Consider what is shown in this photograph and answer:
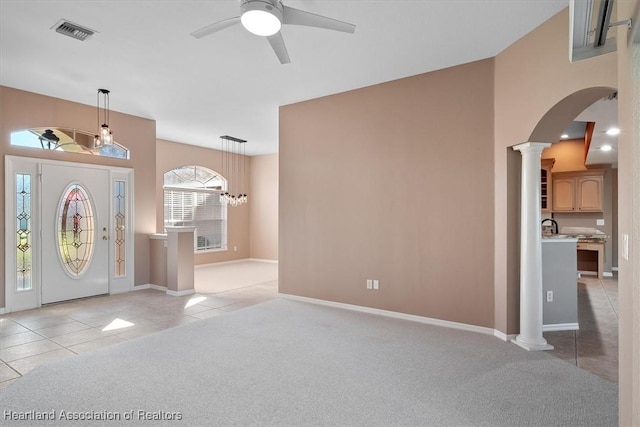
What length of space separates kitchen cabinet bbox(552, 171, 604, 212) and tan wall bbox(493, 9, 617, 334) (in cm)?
565

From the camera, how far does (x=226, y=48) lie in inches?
149

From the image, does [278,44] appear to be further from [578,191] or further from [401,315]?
[578,191]

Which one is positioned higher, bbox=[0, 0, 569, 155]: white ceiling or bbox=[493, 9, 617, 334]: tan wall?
bbox=[0, 0, 569, 155]: white ceiling

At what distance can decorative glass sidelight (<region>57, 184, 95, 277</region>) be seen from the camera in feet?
17.9

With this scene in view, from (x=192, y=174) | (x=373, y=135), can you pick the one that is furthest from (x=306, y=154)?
(x=192, y=174)

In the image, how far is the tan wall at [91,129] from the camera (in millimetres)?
4879

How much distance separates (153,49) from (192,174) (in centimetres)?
573

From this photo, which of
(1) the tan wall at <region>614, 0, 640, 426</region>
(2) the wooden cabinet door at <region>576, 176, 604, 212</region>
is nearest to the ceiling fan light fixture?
(1) the tan wall at <region>614, 0, 640, 426</region>

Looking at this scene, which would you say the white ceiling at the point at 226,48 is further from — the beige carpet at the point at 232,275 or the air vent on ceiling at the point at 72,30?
the beige carpet at the point at 232,275

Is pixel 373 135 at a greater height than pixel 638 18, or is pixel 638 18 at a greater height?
pixel 373 135

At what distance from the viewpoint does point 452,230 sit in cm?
426

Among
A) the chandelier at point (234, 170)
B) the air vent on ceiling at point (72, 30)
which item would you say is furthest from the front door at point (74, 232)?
the chandelier at point (234, 170)

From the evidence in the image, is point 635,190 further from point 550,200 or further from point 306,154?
point 550,200

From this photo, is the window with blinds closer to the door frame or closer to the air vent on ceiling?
the door frame
